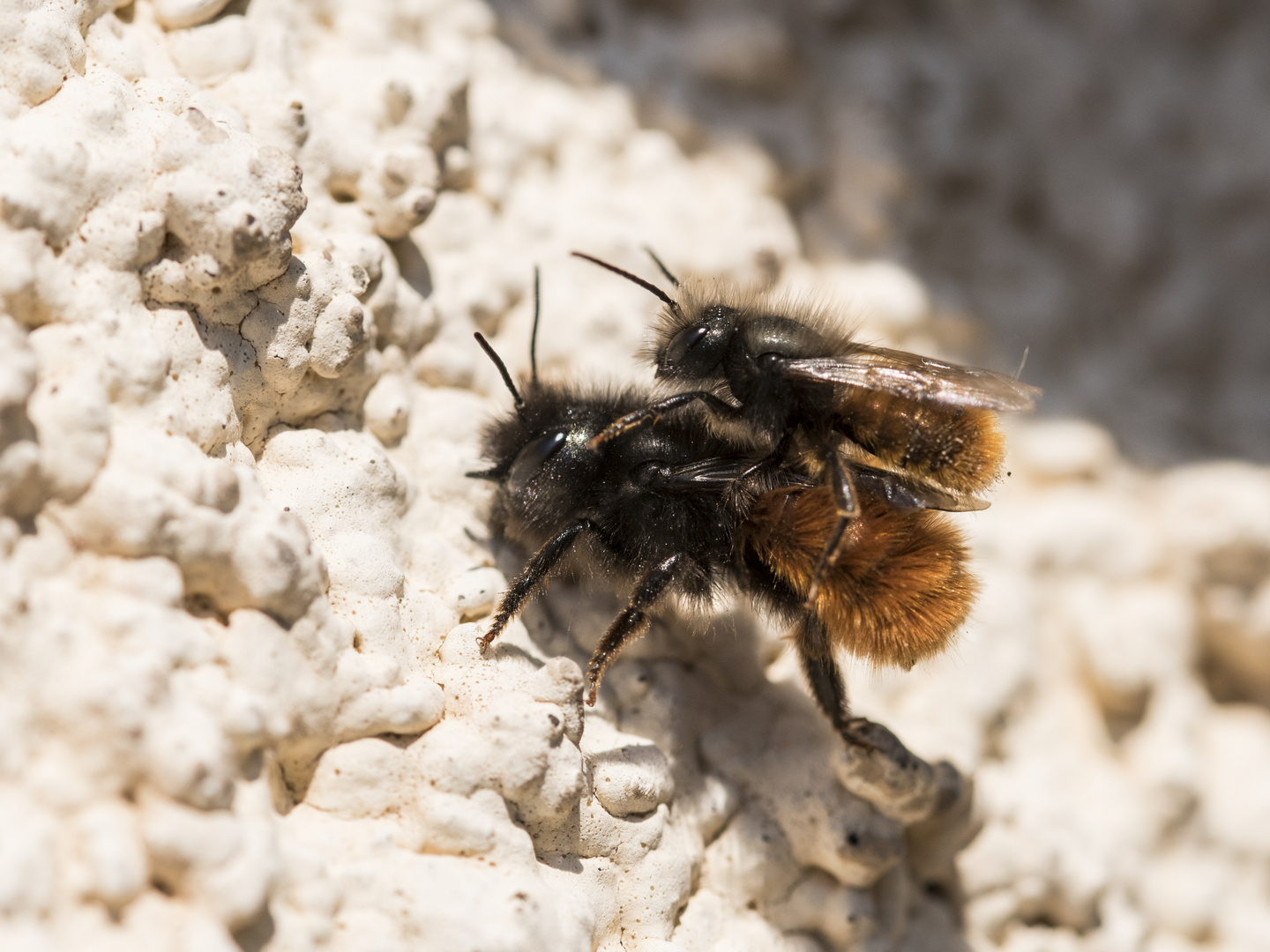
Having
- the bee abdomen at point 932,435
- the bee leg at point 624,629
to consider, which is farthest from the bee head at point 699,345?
the bee leg at point 624,629

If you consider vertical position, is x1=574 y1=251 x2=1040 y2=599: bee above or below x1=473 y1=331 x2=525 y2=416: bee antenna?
above

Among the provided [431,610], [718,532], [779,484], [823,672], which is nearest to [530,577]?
[431,610]

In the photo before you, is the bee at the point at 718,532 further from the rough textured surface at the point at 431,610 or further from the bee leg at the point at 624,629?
the rough textured surface at the point at 431,610

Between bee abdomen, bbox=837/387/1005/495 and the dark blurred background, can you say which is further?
the dark blurred background

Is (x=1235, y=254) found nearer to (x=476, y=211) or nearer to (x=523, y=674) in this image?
(x=476, y=211)

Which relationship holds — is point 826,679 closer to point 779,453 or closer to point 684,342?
point 779,453

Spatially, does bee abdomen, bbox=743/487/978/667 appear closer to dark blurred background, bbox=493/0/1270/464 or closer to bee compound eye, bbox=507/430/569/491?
bee compound eye, bbox=507/430/569/491

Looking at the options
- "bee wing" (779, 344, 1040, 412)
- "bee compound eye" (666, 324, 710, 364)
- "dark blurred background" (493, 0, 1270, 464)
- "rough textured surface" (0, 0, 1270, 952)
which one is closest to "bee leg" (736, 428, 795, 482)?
"bee wing" (779, 344, 1040, 412)

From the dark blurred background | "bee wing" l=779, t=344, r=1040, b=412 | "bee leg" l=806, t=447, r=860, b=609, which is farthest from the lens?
the dark blurred background
